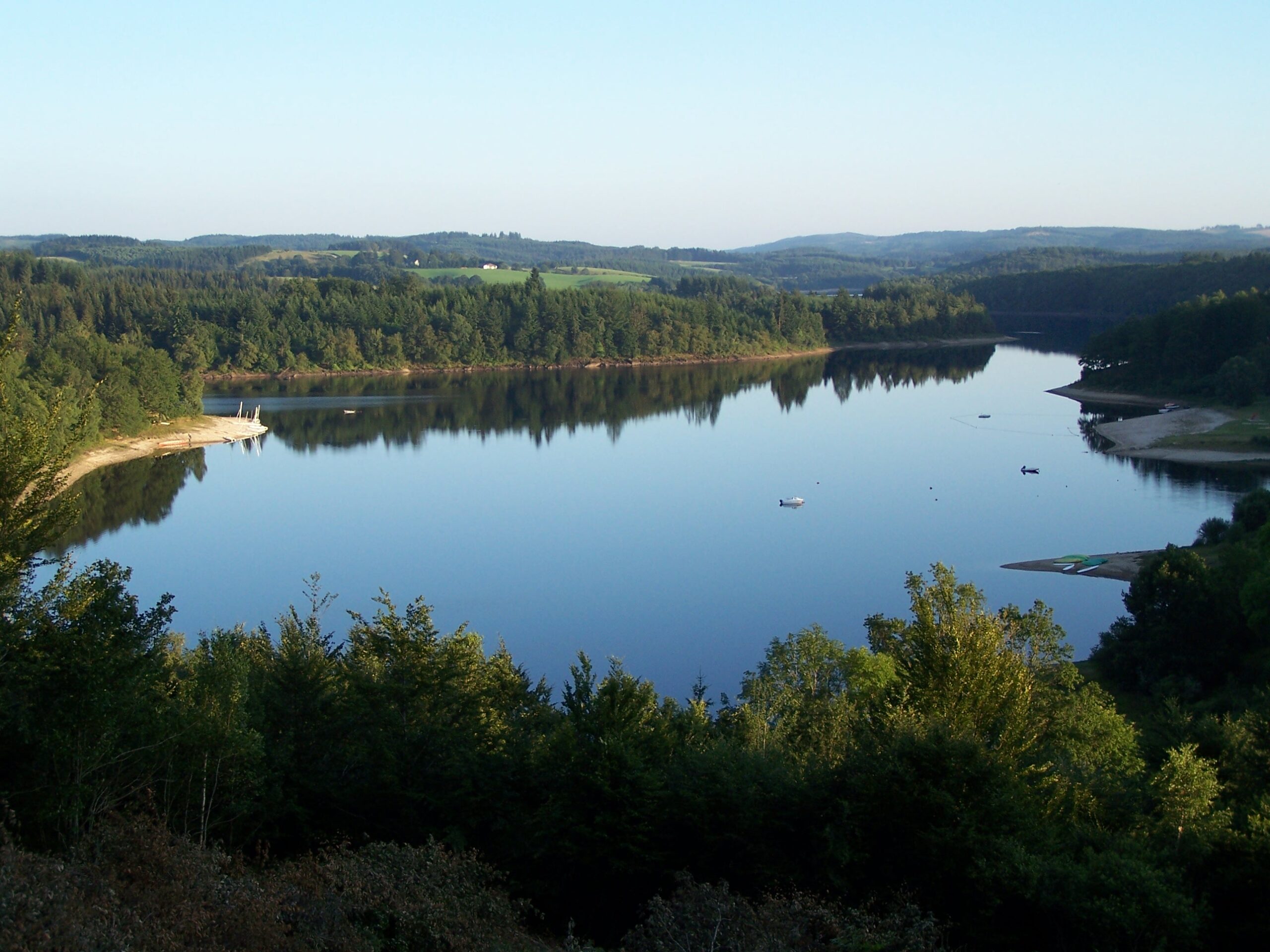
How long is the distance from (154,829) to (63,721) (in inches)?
60.1

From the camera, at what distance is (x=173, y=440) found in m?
46.6

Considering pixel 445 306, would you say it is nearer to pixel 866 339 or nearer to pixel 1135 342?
pixel 866 339

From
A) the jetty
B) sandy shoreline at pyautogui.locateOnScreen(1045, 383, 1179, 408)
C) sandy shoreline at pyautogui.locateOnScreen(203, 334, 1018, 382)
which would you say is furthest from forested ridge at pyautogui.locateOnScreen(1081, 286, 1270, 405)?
the jetty

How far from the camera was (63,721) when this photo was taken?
7.54 m

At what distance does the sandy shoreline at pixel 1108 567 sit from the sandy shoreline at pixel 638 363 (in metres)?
54.5

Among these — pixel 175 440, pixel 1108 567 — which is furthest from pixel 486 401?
pixel 1108 567

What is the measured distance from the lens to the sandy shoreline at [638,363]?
2916 inches

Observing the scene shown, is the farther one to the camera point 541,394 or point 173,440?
point 541,394

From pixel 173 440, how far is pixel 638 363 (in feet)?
136

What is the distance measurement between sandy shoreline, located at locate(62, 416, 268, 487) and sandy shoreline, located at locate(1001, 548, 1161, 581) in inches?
1135

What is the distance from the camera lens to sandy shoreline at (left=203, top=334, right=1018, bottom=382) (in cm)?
7406

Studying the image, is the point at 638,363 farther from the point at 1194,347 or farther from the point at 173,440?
the point at 173,440

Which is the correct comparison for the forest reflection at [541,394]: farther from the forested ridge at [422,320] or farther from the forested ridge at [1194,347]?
the forested ridge at [1194,347]

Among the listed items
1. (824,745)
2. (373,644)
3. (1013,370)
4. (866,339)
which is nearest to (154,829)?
(373,644)
